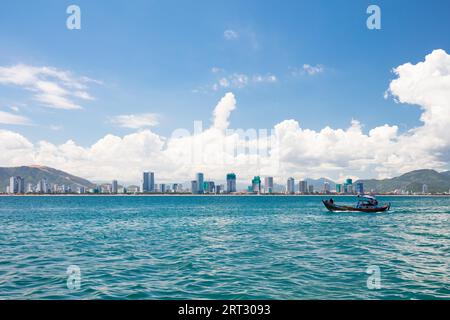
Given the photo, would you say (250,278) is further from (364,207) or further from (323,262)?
(364,207)

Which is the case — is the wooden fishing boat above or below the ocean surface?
below

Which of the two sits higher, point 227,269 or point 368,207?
point 227,269

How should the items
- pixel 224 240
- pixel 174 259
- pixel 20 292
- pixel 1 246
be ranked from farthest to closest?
pixel 224 240 < pixel 1 246 < pixel 174 259 < pixel 20 292

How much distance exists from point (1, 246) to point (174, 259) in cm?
2096

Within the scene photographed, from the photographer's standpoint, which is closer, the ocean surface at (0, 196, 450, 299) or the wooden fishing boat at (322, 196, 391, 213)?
the ocean surface at (0, 196, 450, 299)

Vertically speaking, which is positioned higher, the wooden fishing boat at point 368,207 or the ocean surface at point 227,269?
the ocean surface at point 227,269

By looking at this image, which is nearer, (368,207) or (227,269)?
(227,269)

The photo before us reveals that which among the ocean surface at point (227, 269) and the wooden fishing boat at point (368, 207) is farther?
the wooden fishing boat at point (368, 207)

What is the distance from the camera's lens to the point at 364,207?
87.8 m

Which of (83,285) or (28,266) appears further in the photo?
(28,266)

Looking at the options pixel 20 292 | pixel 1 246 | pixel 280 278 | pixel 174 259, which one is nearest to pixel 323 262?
pixel 280 278
